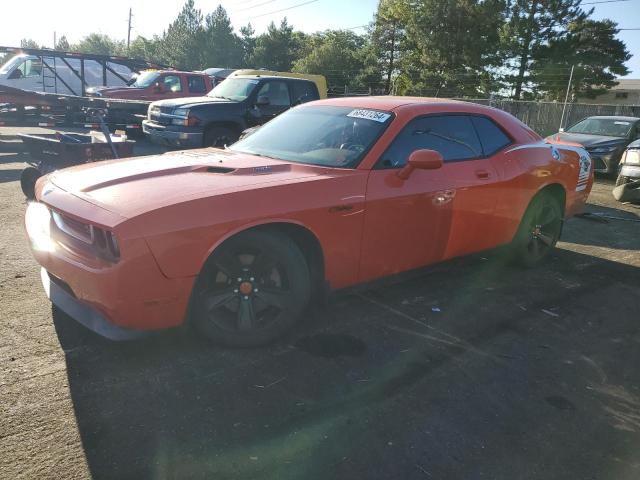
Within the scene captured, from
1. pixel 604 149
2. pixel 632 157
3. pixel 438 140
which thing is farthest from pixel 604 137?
pixel 438 140

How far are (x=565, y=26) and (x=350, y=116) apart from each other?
1578 inches

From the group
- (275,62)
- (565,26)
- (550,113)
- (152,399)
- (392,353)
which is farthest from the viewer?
(275,62)

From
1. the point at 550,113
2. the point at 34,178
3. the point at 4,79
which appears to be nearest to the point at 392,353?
the point at 34,178

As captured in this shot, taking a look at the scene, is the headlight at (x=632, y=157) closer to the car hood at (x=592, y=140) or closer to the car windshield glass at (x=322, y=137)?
the car hood at (x=592, y=140)

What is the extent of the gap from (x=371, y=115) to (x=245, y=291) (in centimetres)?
175

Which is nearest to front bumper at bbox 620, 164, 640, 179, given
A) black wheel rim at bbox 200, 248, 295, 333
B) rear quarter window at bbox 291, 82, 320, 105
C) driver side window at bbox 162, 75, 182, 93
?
rear quarter window at bbox 291, 82, 320, 105

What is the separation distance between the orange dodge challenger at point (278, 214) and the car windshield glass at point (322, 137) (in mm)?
14

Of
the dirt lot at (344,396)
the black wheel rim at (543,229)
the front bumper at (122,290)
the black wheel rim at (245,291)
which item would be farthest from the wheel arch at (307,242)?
the black wheel rim at (543,229)

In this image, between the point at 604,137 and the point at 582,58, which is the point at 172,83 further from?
the point at 582,58

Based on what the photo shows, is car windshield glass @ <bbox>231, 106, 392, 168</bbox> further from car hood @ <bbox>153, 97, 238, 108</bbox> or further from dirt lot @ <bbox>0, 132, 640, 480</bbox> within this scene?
car hood @ <bbox>153, 97, 238, 108</bbox>

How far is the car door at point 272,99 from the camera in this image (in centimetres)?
1099

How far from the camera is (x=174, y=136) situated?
1042cm

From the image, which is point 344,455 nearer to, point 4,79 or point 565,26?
point 4,79

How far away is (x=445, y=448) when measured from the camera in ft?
8.23
